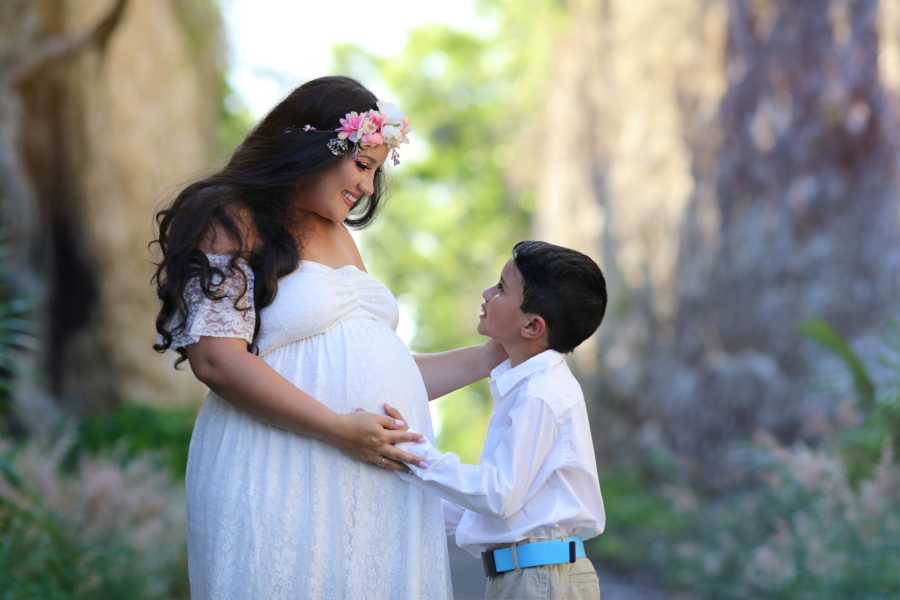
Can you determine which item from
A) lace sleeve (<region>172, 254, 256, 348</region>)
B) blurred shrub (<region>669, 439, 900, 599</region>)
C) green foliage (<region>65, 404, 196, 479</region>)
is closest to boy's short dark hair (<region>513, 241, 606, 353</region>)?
lace sleeve (<region>172, 254, 256, 348</region>)

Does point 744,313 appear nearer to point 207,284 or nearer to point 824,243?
point 824,243

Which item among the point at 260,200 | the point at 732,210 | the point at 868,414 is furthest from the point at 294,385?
the point at 732,210

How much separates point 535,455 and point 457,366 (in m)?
0.70

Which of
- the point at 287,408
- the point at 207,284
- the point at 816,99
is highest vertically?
the point at 816,99

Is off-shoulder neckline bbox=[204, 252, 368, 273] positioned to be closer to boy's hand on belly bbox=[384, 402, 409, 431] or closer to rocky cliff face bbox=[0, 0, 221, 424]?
boy's hand on belly bbox=[384, 402, 409, 431]

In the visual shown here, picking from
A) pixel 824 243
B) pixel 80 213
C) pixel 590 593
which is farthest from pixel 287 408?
pixel 80 213

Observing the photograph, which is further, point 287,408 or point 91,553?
point 91,553

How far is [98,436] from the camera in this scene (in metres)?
10.1

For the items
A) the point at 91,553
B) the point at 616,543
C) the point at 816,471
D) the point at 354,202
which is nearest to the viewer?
the point at 354,202

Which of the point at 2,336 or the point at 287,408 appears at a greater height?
the point at 2,336

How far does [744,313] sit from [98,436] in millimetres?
5587

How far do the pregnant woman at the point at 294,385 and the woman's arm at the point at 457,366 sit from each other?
0.99ft

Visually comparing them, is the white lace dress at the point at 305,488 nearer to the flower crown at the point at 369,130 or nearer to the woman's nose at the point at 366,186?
the woman's nose at the point at 366,186

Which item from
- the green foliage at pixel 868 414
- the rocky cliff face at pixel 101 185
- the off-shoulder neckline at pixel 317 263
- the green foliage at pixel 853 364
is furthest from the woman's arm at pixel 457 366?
the rocky cliff face at pixel 101 185
